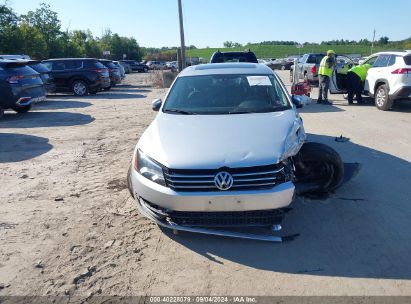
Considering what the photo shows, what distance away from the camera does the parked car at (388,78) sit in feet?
35.5

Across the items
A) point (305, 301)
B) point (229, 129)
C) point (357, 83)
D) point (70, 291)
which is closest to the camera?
point (305, 301)

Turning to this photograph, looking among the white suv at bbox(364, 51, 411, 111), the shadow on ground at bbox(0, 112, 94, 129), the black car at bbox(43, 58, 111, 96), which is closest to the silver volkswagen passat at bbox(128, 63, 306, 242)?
the shadow on ground at bbox(0, 112, 94, 129)

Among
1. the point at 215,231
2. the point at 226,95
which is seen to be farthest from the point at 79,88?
the point at 215,231

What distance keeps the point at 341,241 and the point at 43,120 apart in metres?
9.97

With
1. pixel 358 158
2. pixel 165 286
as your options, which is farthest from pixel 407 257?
pixel 358 158

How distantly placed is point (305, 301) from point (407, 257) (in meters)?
1.21

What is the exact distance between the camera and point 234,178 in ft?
11.4

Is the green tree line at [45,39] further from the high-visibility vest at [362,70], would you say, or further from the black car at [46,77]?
the high-visibility vest at [362,70]

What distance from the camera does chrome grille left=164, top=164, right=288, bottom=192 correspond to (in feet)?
11.4

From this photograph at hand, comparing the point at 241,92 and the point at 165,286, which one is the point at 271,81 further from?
the point at 165,286

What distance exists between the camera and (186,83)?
5.50 metres

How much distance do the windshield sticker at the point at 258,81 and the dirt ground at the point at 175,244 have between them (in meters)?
1.70

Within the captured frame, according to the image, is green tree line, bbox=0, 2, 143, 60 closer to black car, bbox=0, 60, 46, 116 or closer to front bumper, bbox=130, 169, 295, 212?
black car, bbox=0, 60, 46, 116

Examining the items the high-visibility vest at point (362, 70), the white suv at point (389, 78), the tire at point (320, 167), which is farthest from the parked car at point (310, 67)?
the tire at point (320, 167)
